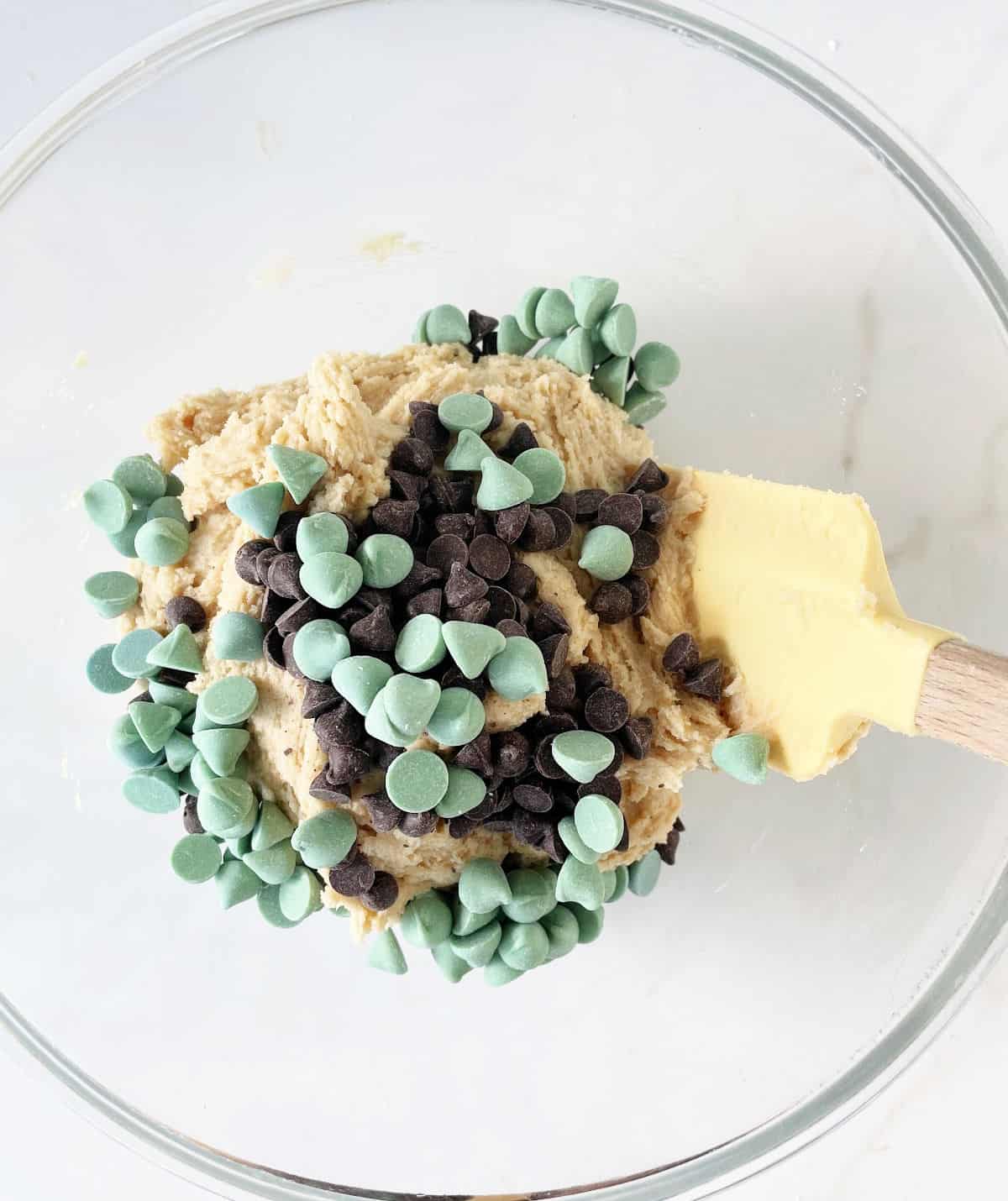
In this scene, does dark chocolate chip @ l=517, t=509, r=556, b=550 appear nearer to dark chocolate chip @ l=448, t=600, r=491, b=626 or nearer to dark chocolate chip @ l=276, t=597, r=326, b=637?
dark chocolate chip @ l=448, t=600, r=491, b=626

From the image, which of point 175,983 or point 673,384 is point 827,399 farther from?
point 175,983

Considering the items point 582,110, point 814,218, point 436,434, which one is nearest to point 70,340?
point 436,434

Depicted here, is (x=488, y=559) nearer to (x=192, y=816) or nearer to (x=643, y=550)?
(x=643, y=550)

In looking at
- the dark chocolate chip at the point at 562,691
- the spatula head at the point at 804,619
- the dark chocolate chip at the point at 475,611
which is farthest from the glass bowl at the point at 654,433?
the dark chocolate chip at the point at 475,611

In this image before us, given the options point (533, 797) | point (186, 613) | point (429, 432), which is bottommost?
point (533, 797)

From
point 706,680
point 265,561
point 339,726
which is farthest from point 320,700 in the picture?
point 706,680

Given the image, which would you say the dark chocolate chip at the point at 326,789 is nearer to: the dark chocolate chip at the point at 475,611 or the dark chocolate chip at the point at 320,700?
the dark chocolate chip at the point at 320,700

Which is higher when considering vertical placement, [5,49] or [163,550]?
[5,49]
